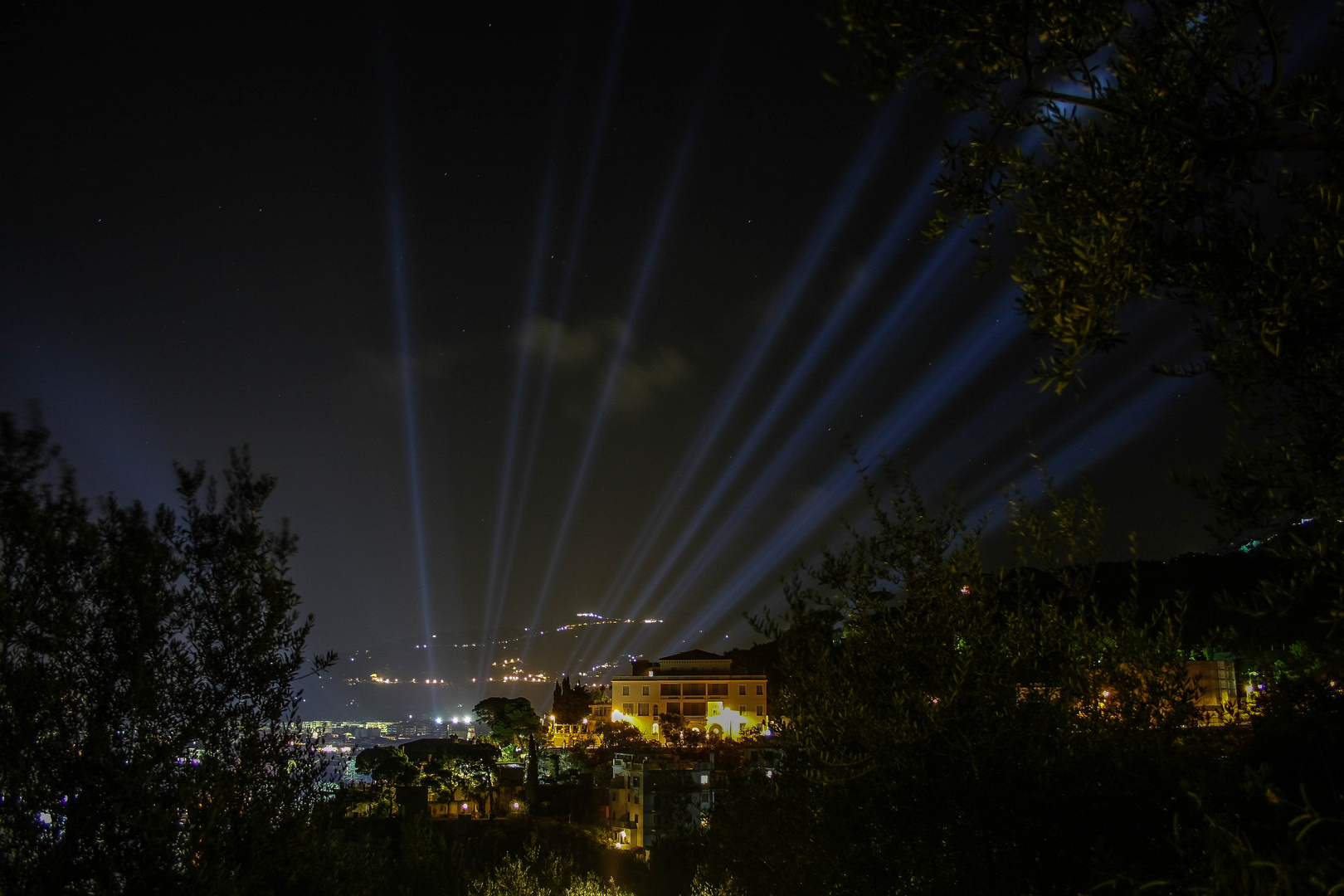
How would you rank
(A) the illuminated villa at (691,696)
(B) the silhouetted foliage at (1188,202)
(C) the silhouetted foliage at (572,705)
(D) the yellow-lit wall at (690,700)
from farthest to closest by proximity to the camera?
(C) the silhouetted foliage at (572,705) → (A) the illuminated villa at (691,696) → (D) the yellow-lit wall at (690,700) → (B) the silhouetted foliage at (1188,202)

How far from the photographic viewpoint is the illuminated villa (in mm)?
65688

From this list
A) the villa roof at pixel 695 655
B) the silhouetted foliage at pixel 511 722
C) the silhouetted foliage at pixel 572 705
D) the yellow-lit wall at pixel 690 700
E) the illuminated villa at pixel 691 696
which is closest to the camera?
the silhouetted foliage at pixel 511 722

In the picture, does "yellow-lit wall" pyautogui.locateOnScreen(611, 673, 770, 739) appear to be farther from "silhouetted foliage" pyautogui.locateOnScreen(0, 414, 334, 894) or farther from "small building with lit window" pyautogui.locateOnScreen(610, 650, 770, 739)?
"silhouetted foliage" pyautogui.locateOnScreen(0, 414, 334, 894)

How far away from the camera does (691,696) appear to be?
68.6 metres

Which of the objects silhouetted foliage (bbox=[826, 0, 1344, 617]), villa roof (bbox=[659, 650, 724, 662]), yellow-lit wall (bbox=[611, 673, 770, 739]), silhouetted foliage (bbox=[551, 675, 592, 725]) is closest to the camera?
silhouetted foliage (bbox=[826, 0, 1344, 617])

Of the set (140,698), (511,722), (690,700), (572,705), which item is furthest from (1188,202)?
(572,705)

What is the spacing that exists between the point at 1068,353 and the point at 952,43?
1684 mm

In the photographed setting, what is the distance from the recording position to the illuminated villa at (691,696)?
6569 cm

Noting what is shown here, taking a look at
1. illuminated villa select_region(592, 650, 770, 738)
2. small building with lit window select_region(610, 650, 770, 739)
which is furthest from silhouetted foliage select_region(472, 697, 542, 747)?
small building with lit window select_region(610, 650, 770, 739)

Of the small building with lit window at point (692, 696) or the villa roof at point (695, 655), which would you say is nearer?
the small building with lit window at point (692, 696)

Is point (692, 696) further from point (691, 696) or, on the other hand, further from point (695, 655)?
point (695, 655)

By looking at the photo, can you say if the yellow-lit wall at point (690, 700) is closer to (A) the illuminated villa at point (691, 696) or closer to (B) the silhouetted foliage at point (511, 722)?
(A) the illuminated villa at point (691, 696)

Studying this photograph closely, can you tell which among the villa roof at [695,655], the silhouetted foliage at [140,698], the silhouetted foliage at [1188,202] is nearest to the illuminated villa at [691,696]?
the villa roof at [695,655]

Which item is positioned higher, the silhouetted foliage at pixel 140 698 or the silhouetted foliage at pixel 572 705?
the silhouetted foliage at pixel 140 698
